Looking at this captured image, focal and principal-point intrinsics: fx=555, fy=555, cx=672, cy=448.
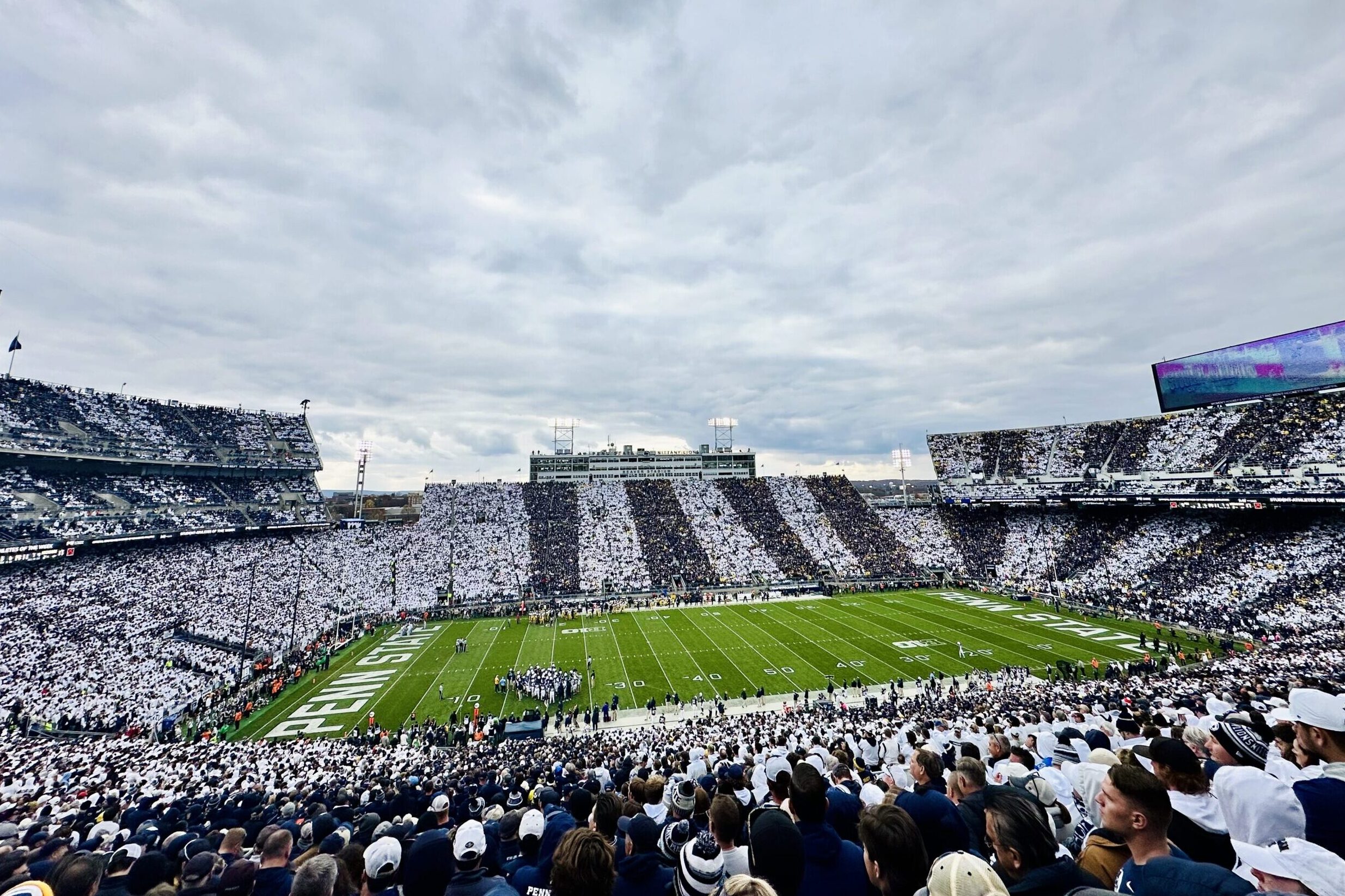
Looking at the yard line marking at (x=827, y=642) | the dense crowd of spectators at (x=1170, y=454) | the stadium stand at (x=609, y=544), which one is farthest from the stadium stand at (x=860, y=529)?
the stadium stand at (x=609, y=544)

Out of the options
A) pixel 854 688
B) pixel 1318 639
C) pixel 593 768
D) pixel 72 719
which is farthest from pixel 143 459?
pixel 1318 639

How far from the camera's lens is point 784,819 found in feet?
11.5

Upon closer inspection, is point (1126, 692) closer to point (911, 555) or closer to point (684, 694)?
point (684, 694)

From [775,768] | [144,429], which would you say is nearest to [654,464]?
[144,429]

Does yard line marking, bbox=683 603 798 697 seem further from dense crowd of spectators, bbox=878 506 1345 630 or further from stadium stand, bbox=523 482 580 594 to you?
dense crowd of spectators, bbox=878 506 1345 630

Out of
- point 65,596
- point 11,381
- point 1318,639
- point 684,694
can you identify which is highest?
point 11,381

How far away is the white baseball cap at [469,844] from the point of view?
3.97 metres

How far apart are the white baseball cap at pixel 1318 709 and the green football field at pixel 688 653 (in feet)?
79.2

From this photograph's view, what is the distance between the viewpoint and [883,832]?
2949 millimetres

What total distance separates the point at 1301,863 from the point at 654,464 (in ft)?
403

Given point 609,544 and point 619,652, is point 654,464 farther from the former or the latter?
point 619,652

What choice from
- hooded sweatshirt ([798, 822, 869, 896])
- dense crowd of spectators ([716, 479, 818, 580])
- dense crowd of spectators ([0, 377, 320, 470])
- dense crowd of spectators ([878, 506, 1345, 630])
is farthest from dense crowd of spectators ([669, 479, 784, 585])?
hooded sweatshirt ([798, 822, 869, 896])

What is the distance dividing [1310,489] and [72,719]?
6870 cm

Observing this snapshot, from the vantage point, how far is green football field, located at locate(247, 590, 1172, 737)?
25.9 m
